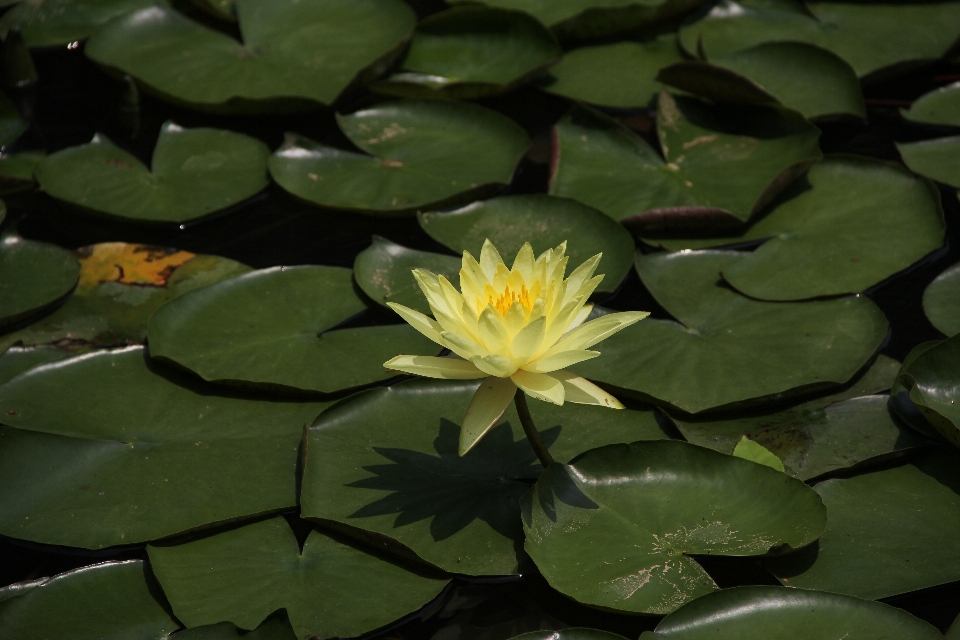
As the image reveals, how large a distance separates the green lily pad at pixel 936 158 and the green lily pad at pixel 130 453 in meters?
2.38

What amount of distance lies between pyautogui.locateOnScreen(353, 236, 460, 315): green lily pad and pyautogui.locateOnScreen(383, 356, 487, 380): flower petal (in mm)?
803

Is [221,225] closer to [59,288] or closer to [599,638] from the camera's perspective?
[59,288]

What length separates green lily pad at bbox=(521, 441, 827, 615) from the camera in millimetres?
1746

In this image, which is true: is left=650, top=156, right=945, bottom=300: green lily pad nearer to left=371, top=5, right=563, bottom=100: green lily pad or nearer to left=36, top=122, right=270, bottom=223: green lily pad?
left=371, top=5, right=563, bottom=100: green lily pad

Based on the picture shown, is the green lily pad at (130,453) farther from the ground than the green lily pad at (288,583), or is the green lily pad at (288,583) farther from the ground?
the green lily pad at (130,453)

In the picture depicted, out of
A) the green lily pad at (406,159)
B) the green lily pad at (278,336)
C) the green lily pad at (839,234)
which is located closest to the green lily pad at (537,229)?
the green lily pad at (406,159)

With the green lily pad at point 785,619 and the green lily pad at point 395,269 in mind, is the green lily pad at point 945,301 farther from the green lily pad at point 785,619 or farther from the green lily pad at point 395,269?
the green lily pad at point 395,269

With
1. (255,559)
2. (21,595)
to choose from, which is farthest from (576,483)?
(21,595)

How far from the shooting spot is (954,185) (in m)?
2.92

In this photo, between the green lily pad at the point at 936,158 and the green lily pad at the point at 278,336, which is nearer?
the green lily pad at the point at 278,336

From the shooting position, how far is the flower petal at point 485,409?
1664mm

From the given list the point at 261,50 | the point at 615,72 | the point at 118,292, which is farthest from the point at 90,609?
the point at 615,72

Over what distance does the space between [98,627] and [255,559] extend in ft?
1.17

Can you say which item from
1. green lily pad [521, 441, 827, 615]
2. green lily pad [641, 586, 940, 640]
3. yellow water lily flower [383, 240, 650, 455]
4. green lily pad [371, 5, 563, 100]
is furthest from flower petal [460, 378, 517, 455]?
green lily pad [371, 5, 563, 100]
